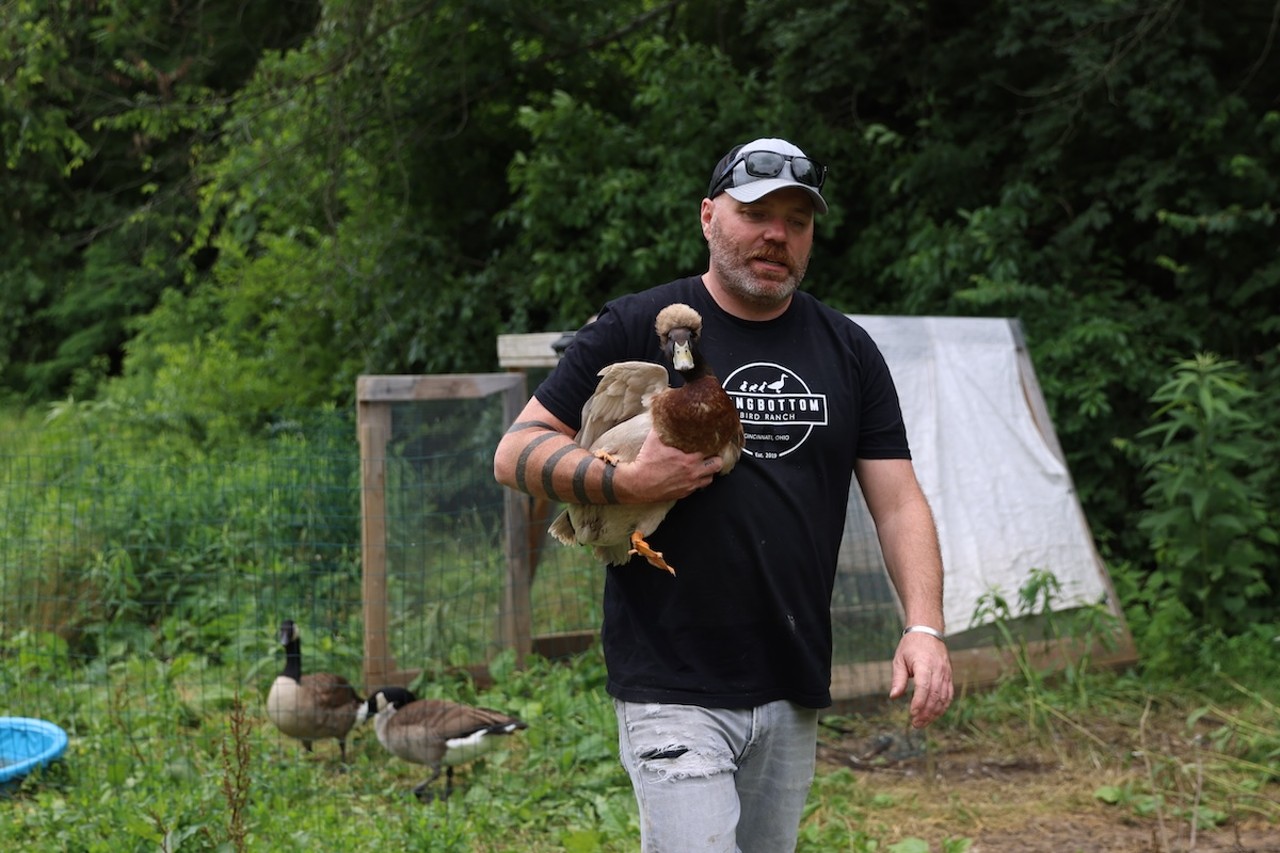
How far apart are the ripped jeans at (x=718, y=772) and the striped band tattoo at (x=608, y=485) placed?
454 mm

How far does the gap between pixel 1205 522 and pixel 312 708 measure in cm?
442

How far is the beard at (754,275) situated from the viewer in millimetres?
2877

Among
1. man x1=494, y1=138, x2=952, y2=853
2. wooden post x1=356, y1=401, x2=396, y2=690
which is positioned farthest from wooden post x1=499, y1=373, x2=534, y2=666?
man x1=494, y1=138, x2=952, y2=853

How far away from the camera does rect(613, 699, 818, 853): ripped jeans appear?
2688 mm

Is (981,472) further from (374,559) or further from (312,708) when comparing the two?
(312,708)

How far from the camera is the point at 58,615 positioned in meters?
7.12

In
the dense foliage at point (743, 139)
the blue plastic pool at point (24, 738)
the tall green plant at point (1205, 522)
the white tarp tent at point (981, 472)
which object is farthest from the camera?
the dense foliage at point (743, 139)

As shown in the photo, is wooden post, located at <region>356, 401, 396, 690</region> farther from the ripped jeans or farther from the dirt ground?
the ripped jeans

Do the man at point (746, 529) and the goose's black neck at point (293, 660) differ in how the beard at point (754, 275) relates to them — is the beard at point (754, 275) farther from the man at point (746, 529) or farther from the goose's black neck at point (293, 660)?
the goose's black neck at point (293, 660)

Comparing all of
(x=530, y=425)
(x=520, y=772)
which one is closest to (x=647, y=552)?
(x=530, y=425)

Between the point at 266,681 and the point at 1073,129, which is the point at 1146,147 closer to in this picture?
the point at 1073,129

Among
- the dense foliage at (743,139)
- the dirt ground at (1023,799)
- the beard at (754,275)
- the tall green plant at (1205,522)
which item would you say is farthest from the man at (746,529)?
the dense foliage at (743,139)

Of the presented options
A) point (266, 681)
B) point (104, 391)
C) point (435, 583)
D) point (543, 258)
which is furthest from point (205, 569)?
point (104, 391)

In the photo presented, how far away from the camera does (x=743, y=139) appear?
9.69 metres
